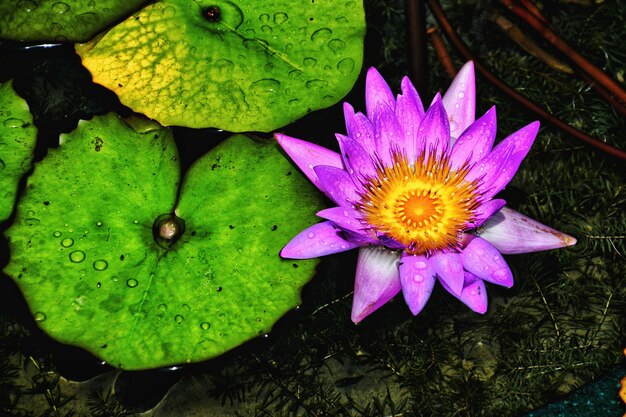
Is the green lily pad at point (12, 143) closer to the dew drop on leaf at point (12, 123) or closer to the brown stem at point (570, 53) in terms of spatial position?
the dew drop on leaf at point (12, 123)

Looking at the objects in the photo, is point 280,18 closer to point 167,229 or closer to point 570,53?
point 167,229

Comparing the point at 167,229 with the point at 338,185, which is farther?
the point at 167,229

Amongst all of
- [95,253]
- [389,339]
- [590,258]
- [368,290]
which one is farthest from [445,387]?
[95,253]

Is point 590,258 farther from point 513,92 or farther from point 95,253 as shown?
point 95,253

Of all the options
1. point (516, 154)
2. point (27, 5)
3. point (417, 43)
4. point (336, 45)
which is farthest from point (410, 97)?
point (27, 5)

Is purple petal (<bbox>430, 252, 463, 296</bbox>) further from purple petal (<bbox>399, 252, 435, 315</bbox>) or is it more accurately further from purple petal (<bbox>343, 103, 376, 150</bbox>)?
purple petal (<bbox>343, 103, 376, 150</bbox>)
